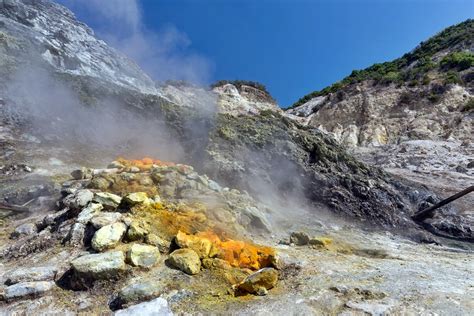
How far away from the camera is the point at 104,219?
6.73 meters

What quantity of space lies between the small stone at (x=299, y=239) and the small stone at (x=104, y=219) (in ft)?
11.8

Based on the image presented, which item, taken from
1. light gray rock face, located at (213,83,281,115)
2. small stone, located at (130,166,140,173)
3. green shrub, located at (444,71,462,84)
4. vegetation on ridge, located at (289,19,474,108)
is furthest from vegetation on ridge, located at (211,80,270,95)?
small stone, located at (130,166,140,173)

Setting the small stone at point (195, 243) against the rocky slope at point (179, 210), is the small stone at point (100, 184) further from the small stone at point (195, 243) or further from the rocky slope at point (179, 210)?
the small stone at point (195, 243)

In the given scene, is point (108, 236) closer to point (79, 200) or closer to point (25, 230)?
point (79, 200)

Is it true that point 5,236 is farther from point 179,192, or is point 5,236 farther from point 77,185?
point 179,192

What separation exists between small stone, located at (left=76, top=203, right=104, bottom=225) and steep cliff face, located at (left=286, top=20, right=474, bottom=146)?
22517mm

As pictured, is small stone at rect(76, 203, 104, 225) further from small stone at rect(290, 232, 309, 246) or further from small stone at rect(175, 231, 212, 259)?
small stone at rect(290, 232, 309, 246)

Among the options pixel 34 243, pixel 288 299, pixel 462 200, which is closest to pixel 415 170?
pixel 462 200

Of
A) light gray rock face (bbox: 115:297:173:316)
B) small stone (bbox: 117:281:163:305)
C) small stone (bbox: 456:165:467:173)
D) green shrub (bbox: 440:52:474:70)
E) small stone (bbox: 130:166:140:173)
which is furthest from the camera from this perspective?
green shrub (bbox: 440:52:474:70)

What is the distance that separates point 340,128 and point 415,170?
1140cm

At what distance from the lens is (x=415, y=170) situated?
19.6m

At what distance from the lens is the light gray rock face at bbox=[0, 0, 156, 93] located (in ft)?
60.7

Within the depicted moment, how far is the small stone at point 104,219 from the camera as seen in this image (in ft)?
21.5

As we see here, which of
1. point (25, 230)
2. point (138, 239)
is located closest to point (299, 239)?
point (138, 239)
